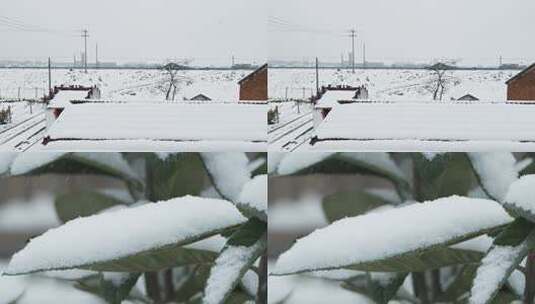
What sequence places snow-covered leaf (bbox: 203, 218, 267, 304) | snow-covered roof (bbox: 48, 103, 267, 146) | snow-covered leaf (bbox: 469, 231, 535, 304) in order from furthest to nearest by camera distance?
1. snow-covered roof (bbox: 48, 103, 267, 146)
2. snow-covered leaf (bbox: 203, 218, 267, 304)
3. snow-covered leaf (bbox: 469, 231, 535, 304)

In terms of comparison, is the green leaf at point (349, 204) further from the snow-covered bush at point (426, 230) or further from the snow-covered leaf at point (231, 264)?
the snow-covered leaf at point (231, 264)

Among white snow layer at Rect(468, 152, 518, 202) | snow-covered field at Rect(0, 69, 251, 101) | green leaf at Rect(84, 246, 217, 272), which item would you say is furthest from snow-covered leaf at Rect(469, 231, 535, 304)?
snow-covered field at Rect(0, 69, 251, 101)

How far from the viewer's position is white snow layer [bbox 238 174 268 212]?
77.5 inches

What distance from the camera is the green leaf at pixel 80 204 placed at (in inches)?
75.7

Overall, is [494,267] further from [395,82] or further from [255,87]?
[255,87]

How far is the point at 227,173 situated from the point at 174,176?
0.15 meters

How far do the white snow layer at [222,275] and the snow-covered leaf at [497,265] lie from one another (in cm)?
65

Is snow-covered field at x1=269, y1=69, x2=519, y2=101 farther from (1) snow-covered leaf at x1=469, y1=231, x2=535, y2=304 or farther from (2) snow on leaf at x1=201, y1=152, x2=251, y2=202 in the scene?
(1) snow-covered leaf at x1=469, y1=231, x2=535, y2=304

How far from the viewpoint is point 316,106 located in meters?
2.15

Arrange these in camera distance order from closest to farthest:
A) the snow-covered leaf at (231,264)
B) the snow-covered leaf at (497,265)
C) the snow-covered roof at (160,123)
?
1. the snow-covered leaf at (497,265)
2. the snow-covered leaf at (231,264)
3. the snow-covered roof at (160,123)

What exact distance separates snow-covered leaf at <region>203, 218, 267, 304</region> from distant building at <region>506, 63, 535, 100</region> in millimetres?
896

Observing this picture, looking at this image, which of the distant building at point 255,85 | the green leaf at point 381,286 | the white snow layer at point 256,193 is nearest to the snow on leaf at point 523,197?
the green leaf at point 381,286

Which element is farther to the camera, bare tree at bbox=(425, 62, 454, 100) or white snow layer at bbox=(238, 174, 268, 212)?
bare tree at bbox=(425, 62, 454, 100)

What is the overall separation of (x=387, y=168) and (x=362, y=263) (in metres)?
0.27
